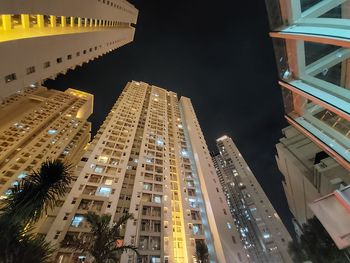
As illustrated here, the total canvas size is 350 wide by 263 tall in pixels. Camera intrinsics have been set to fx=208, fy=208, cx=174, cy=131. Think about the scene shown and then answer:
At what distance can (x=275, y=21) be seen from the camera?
10086 mm

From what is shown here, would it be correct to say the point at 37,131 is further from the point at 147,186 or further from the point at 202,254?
the point at 202,254

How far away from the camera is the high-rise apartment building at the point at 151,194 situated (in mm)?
24969

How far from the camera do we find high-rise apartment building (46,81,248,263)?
25.0 meters

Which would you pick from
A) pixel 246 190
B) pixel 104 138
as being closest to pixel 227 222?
pixel 104 138

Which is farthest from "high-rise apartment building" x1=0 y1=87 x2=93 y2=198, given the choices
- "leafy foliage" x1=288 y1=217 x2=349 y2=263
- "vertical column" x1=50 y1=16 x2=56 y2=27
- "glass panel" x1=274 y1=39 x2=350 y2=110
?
"glass panel" x1=274 y1=39 x2=350 y2=110

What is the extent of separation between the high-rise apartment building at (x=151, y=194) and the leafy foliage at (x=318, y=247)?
810 centimetres

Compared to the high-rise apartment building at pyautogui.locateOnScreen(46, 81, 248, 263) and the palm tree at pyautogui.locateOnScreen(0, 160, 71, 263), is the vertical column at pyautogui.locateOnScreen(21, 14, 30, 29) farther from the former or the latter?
the high-rise apartment building at pyautogui.locateOnScreen(46, 81, 248, 263)

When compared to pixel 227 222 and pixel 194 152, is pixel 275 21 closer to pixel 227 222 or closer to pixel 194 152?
pixel 227 222

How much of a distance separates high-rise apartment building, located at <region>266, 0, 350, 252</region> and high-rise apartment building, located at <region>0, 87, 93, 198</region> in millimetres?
42470

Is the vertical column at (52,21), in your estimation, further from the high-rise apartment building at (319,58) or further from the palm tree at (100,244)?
the high-rise apartment building at (319,58)

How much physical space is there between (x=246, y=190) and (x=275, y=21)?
228 feet

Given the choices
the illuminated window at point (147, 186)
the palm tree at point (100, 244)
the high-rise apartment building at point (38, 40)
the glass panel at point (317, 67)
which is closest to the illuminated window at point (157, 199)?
the illuminated window at point (147, 186)

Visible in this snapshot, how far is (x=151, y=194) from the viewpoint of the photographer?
31.9 meters

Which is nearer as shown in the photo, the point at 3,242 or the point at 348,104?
the point at 348,104
